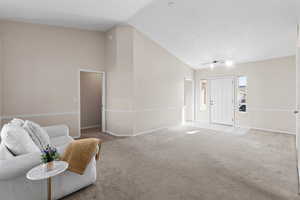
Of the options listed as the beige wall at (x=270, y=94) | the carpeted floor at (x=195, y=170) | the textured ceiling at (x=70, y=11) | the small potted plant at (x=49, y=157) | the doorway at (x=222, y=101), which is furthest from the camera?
the doorway at (x=222, y=101)

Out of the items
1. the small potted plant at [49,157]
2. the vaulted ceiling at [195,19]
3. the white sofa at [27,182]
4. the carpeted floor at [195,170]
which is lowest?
Result: the carpeted floor at [195,170]

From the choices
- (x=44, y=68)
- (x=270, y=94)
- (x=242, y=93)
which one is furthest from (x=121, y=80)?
(x=270, y=94)

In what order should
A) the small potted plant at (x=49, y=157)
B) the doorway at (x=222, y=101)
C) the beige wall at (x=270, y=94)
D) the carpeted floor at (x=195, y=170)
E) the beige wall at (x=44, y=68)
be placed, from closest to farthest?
the small potted plant at (x=49, y=157) → the carpeted floor at (x=195, y=170) → the beige wall at (x=44, y=68) → the beige wall at (x=270, y=94) → the doorway at (x=222, y=101)

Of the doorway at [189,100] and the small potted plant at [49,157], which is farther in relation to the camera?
the doorway at [189,100]

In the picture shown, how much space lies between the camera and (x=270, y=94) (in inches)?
203

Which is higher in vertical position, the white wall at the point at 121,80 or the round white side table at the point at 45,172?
the white wall at the point at 121,80

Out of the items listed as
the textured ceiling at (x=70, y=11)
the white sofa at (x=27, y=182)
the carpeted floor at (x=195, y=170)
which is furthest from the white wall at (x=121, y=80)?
the white sofa at (x=27, y=182)

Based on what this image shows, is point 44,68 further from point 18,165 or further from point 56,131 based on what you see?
point 18,165

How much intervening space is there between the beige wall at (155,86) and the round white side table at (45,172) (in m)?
3.07

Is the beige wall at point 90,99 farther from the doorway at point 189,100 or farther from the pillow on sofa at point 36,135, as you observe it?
the doorway at point 189,100

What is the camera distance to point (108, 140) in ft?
13.9

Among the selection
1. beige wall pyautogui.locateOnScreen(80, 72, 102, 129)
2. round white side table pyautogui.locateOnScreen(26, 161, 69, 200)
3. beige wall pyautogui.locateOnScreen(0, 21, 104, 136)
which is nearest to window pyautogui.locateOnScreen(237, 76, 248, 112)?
beige wall pyautogui.locateOnScreen(0, 21, 104, 136)

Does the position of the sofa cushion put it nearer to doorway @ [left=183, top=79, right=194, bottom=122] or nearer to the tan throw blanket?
the tan throw blanket

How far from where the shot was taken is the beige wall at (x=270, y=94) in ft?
15.8
